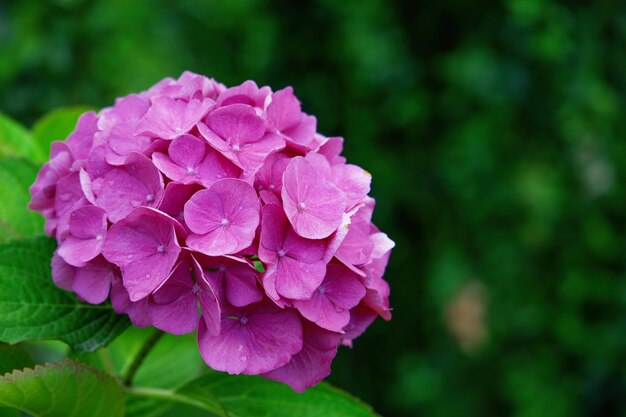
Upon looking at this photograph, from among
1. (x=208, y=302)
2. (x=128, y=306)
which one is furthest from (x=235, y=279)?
(x=128, y=306)

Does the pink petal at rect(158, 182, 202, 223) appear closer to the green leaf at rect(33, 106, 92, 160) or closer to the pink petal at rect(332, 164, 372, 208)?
the pink petal at rect(332, 164, 372, 208)

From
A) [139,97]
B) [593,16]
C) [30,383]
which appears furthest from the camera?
[593,16]

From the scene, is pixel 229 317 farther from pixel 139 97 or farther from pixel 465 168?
pixel 465 168

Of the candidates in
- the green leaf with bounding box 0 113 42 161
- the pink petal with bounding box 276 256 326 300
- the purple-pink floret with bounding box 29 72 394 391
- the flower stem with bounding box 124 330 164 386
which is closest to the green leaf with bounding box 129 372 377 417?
the flower stem with bounding box 124 330 164 386

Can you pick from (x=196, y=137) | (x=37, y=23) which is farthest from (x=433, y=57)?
(x=196, y=137)

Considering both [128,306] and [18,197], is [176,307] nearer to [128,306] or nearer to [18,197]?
[128,306]

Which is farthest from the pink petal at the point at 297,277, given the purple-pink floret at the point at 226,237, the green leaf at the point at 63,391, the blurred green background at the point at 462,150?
the blurred green background at the point at 462,150

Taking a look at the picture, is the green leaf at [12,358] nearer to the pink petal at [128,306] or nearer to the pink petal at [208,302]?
the pink petal at [128,306]
